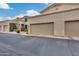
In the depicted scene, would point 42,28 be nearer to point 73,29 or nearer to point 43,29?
point 43,29

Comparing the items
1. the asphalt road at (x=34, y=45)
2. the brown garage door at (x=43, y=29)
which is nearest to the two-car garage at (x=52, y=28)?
the brown garage door at (x=43, y=29)

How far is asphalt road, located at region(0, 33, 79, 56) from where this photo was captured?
1277 centimetres

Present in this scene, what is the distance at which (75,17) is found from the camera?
640 inches

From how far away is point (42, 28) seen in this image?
50.7 ft

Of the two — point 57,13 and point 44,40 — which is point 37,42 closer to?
point 44,40

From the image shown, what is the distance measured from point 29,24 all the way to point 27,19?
0.52 m

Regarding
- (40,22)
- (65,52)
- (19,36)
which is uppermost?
(40,22)

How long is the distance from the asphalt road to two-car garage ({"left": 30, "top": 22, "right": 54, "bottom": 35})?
0.60 metres

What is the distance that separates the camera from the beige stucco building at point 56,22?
48.9 feet

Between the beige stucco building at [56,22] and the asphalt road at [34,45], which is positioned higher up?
the beige stucco building at [56,22]

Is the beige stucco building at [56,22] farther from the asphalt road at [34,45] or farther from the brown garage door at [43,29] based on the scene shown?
the asphalt road at [34,45]

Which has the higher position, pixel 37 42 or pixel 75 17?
pixel 75 17

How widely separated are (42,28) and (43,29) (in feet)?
0.71

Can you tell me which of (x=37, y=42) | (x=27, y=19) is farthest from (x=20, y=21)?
(x=37, y=42)
